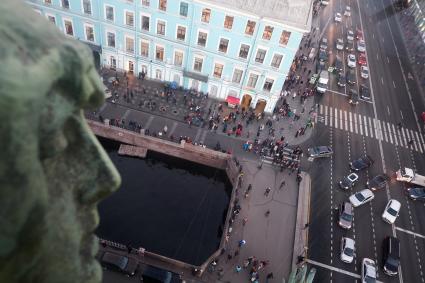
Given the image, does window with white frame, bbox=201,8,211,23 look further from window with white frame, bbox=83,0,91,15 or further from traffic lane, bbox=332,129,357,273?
traffic lane, bbox=332,129,357,273

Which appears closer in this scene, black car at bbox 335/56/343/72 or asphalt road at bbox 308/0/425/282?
asphalt road at bbox 308/0/425/282

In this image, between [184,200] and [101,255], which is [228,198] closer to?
[184,200]

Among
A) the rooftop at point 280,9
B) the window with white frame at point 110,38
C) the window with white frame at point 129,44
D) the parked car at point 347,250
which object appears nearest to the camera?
the parked car at point 347,250

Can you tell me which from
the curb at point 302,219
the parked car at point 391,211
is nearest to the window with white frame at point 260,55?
the curb at point 302,219

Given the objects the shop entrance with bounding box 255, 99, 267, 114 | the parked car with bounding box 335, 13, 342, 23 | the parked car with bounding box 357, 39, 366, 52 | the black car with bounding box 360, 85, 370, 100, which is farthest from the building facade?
the parked car with bounding box 335, 13, 342, 23

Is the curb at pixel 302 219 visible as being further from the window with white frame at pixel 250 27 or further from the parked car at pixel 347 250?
the window with white frame at pixel 250 27

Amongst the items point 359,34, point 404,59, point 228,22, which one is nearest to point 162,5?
point 228,22

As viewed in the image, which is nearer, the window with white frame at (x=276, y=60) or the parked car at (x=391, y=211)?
the parked car at (x=391, y=211)
